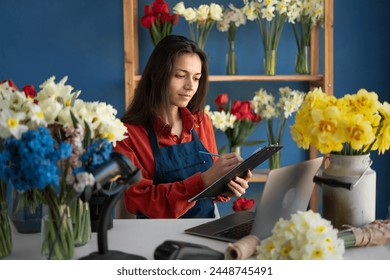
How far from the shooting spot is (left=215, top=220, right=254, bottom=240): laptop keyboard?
1575mm

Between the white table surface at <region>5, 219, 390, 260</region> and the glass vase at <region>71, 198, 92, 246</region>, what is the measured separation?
2cm

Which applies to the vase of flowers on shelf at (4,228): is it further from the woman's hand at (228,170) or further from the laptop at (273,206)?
the woman's hand at (228,170)

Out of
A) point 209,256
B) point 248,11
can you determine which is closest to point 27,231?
point 209,256

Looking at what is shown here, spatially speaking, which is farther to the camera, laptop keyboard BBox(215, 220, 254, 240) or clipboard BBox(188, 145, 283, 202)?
clipboard BBox(188, 145, 283, 202)

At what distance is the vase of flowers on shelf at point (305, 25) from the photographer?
10.7ft

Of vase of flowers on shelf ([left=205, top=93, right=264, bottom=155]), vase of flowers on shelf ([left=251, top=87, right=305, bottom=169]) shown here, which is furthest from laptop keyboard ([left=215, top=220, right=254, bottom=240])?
vase of flowers on shelf ([left=251, top=87, right=305, bottom=169])

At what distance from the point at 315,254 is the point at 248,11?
231 cm

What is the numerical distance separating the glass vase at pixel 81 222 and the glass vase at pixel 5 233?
0.17 meters

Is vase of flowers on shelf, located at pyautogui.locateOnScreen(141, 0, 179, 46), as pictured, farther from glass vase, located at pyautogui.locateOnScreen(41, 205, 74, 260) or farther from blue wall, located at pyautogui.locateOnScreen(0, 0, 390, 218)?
glass vase, located at pyautogui.locateOnScreen(41, 205, 74, 260)

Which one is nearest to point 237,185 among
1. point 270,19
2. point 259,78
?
point 259,78

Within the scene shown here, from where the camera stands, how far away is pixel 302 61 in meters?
3.40

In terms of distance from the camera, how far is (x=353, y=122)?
1.44 m

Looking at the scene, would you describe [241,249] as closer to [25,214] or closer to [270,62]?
[25,214]

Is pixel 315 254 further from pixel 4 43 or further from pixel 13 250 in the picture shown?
pixel 4 43
